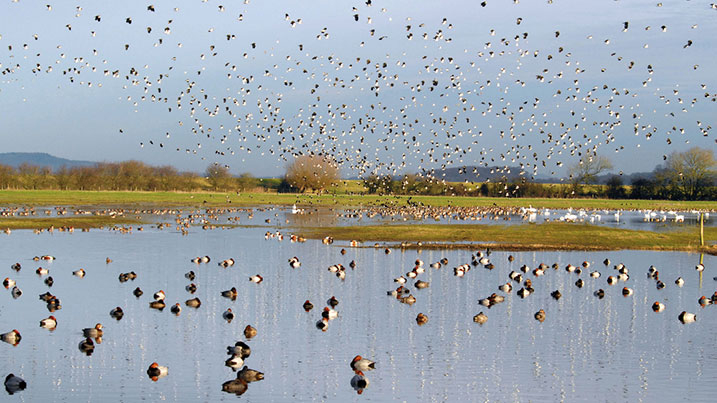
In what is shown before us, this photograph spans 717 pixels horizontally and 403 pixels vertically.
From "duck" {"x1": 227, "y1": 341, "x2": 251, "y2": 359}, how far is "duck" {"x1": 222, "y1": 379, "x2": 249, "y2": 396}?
2.41m

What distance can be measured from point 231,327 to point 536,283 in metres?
15.4

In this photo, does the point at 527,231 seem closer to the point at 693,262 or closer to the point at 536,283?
the point at 693,262

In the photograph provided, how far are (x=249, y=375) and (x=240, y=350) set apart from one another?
2028 millimetres

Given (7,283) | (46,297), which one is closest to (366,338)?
(46,297)

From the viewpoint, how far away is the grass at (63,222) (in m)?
61.3

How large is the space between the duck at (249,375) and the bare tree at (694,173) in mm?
150810

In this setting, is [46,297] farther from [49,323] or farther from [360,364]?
[360,364]

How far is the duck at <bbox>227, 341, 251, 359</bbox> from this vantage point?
66.1ft

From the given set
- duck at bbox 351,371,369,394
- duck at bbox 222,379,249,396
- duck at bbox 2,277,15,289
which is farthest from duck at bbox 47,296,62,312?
duck at bbox 351,371,369,394

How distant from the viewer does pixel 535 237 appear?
54281mm

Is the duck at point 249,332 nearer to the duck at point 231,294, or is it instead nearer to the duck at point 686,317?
the duck at point 231,294

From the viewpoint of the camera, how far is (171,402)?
54.6 ft

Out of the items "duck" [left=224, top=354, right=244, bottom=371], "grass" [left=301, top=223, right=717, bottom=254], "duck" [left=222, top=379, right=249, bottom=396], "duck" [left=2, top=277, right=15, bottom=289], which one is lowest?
"duck" [left=222, top=379, right=249, bottom=396]

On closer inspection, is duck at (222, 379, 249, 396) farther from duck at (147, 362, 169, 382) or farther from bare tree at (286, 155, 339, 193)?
bare tree at (286, 155, 339, 193)
